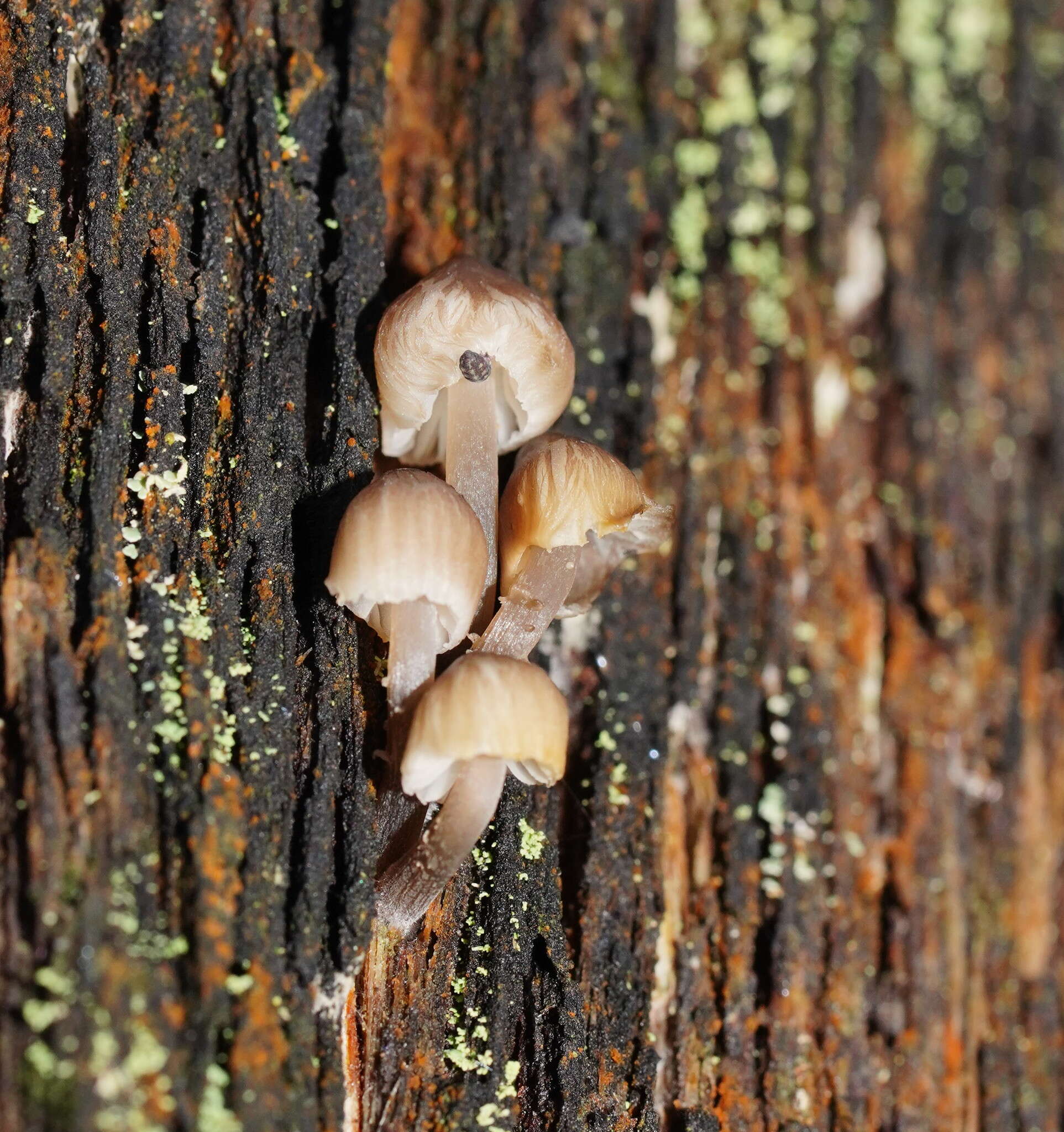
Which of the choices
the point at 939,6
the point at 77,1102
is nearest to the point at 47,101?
the point at 77,1102

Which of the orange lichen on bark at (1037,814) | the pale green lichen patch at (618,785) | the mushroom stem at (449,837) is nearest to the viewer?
the mushroom stem at (449,837)

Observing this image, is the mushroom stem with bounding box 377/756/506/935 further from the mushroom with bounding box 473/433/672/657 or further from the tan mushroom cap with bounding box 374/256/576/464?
the tan mushroom cap with bounding box 374/256/576/464

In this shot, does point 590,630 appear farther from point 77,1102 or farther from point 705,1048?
point 77,1102

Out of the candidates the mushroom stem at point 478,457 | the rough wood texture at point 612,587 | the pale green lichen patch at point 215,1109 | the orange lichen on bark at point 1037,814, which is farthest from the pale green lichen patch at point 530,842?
the orange lichen on bark at point 1037,814

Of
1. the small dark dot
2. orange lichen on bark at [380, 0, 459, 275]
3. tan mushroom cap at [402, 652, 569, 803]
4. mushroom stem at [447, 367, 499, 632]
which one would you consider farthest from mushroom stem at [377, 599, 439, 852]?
orange lichen on bark at [380, 0, 459, 275]

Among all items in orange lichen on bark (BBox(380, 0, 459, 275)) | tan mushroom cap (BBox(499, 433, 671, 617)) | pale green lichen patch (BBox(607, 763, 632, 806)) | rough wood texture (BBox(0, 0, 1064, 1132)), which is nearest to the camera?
rough wood texture (BBox(0, 0, 1064, 1132))

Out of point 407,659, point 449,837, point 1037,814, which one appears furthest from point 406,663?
point 1037,814

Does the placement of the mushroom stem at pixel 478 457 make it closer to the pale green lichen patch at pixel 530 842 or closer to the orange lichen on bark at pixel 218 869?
the pale green lichen patch at pixel 530 842
